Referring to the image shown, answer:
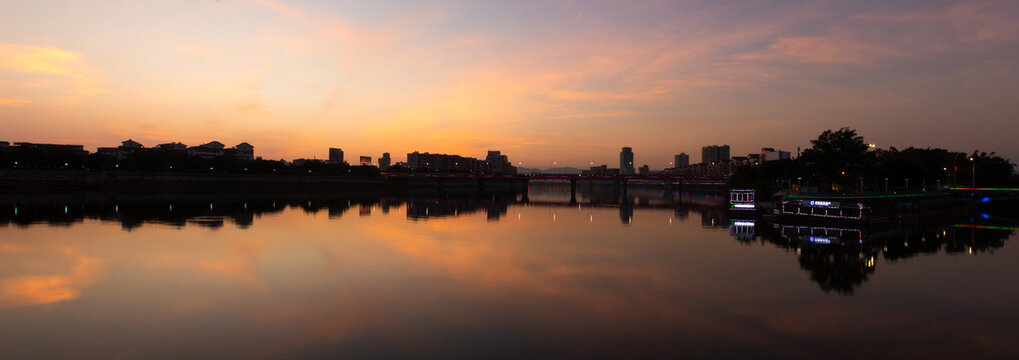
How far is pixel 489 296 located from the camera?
22062mm

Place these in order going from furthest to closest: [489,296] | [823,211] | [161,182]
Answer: [161,182], [823,211], [489,296]

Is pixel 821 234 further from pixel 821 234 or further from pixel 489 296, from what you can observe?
pixel 489 296

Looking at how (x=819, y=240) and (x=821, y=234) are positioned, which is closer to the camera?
(x=819, y=240)

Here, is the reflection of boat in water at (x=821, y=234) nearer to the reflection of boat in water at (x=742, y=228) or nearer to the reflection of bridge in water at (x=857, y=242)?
the reflection of bridge in water at (x=857, y=242)

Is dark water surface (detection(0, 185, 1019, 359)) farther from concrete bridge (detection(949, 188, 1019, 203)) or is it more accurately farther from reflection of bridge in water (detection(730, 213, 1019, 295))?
concrete bridge (detection(949, 188, 1019, 203))

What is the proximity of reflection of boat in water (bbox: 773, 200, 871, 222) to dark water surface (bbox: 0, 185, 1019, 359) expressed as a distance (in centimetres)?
1033

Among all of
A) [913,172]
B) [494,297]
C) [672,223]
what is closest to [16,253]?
[494,297]

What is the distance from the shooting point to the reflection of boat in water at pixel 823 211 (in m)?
53.8

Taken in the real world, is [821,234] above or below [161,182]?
below

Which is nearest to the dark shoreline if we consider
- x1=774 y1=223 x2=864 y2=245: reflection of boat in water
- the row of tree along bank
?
the row of tree along bank

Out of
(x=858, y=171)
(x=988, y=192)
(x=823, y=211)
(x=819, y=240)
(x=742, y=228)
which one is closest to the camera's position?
(x=819, y=240)

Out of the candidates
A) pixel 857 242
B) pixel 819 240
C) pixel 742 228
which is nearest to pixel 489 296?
pixel 819 240

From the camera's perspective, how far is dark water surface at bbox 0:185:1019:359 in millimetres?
16047

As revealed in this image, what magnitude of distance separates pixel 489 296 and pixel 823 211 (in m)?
49.3
